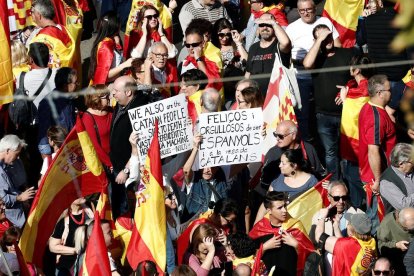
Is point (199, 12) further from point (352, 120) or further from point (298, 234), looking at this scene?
point (298, 234)

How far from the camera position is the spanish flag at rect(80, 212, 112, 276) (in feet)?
20.9

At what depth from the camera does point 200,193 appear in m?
8.20

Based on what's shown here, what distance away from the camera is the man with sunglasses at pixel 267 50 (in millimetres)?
9492

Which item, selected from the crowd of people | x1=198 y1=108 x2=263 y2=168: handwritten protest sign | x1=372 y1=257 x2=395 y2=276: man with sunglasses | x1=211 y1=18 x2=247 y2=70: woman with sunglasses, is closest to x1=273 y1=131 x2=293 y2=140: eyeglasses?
the crowd of people

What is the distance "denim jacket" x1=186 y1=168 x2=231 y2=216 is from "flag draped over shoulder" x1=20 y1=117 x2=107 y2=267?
79 centimetres

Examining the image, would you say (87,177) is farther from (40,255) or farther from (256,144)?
(256,144)

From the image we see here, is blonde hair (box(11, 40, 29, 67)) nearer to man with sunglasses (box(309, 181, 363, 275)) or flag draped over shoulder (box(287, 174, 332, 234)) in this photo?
flag draped over shoulder (box(287, 174, 332, 234))

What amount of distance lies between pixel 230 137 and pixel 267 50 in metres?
1.97

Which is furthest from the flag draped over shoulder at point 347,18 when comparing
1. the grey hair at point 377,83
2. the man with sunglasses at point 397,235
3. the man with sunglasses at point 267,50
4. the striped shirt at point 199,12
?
the man with sunglasses at point 397,235

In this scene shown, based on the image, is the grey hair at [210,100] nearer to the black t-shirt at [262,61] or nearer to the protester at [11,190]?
the black t-shirt at [262,61]

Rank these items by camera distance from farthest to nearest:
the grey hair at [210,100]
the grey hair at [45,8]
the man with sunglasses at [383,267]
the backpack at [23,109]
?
the grey hair at [45,8], the backpack at [23,109], the grey hair at [210,100], the man with sunglasses at [383,267]

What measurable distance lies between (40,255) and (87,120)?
5.51 ft

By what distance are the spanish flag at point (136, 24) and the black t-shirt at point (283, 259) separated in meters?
4.30

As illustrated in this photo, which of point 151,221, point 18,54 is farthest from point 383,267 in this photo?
point 18,54
